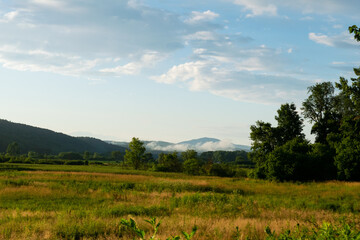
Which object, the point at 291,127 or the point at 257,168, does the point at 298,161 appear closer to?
the point at 257,168

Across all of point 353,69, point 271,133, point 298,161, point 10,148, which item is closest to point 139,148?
point 271,133

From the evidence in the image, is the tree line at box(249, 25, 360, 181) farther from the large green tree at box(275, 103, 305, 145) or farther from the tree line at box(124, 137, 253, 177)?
the tree line at box(124, 137, 253, 177)

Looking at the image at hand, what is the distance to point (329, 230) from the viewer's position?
4.33 m

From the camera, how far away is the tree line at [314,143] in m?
42.4

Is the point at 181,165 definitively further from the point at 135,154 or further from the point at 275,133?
the point at 275,133

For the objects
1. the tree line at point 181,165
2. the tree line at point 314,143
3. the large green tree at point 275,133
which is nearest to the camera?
the tree line at point 314,143

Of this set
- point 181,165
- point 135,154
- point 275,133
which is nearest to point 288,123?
point 275,133

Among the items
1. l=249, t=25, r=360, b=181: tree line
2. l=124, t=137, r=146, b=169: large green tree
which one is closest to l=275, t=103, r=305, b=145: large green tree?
l=249, t=25, r=360, b=181: tree line

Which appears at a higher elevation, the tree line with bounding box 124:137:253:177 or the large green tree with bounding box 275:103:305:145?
the large green tree with bounding box 275:103:305:145

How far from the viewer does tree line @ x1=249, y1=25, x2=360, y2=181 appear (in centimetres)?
4244

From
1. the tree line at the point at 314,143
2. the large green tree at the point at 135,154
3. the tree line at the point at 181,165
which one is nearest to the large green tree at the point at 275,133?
the tree line at the point at 314,143

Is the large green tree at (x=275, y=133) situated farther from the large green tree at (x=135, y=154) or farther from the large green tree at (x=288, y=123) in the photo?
the large green tree at (x=135, y=154)

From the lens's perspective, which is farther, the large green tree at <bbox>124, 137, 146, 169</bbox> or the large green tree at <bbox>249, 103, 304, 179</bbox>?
the large green tree at <bbox>124, 137, 146, 169</bbox>

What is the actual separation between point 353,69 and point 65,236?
35042mm
